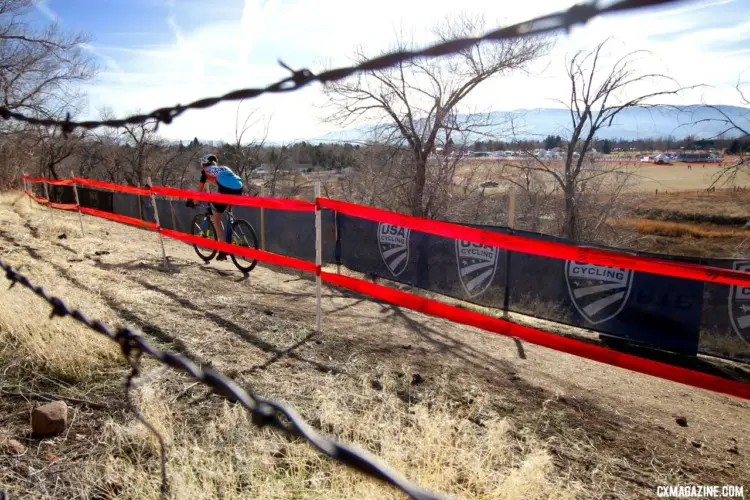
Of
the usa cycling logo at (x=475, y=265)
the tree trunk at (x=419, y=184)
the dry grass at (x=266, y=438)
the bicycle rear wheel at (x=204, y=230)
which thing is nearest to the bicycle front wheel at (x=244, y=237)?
the bicycle rear wheel at (x=204, y=230)

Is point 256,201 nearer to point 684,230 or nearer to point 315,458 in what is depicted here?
point 315,458

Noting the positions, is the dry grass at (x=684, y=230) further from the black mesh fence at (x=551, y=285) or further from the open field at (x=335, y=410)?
the open field at (x=335, y=410)

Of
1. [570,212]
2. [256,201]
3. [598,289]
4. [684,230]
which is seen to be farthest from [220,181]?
[684,230]

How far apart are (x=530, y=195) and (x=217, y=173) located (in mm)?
10136

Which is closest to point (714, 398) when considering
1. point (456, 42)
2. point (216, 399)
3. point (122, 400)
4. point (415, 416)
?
point (415, 416)

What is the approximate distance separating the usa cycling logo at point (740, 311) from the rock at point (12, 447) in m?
6.77

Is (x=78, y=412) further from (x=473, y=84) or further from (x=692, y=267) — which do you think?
(x=473, y=84)

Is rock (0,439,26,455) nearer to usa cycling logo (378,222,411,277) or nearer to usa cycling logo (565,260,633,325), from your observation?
usa cycling logo (565,260,633,325)

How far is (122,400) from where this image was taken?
3.24 metres

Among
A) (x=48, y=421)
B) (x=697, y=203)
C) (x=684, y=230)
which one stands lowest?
(x=684, y=230)

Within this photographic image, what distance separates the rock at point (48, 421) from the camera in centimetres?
282

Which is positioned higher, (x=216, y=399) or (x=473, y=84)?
(x=473, y=84)

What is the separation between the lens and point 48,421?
111 inches

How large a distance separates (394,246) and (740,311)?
485cm
